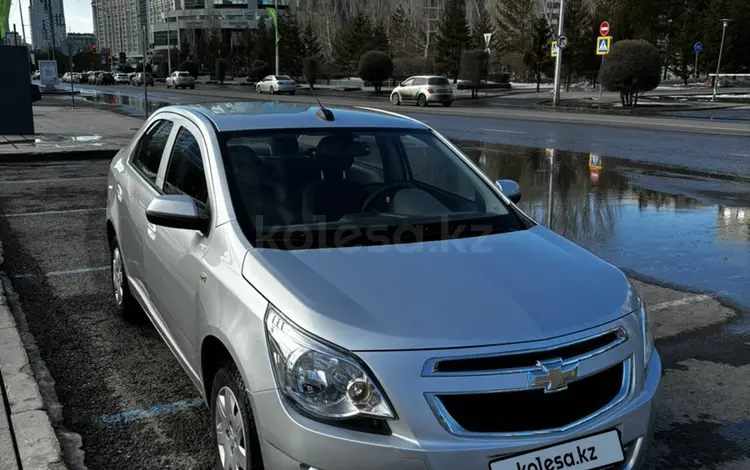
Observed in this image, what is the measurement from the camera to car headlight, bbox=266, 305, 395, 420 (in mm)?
2414

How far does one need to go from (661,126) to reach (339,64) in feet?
175

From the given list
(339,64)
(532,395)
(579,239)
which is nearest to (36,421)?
(532,395)

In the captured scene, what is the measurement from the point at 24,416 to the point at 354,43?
Answer: 221ft

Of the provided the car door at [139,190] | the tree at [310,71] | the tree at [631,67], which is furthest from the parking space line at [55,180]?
the tree at [631,67]

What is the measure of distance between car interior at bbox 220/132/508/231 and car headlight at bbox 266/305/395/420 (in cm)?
95

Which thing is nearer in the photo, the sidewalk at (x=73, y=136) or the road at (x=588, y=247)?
the road at (x=588, y=247)

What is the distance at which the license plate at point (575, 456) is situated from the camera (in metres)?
2.39

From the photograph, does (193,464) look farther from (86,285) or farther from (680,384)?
(86,285)

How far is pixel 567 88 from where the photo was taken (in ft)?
171

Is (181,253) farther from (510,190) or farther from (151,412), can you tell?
(510,190)

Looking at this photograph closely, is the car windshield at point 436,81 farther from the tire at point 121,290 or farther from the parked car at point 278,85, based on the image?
the tire at point 121,290

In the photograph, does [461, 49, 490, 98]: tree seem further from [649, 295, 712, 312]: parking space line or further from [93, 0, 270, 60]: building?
[93, 0, 270, 60]: building

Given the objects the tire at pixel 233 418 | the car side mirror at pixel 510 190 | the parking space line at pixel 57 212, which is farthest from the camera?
the parking space line at pixel 57 212

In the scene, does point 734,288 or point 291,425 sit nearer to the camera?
point 291,425
